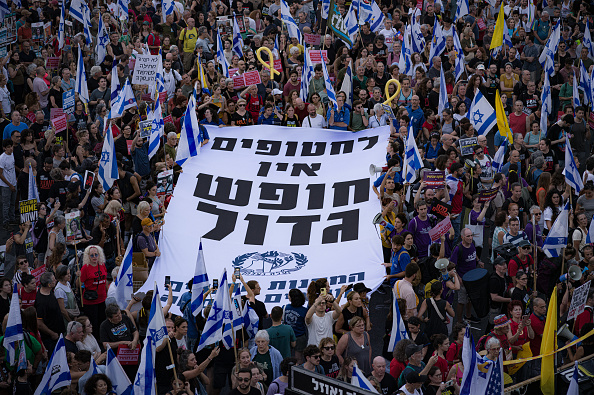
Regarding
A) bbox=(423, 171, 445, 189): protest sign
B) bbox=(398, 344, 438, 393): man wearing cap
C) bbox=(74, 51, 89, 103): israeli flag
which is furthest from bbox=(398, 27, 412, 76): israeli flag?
bbox=(398, 344, 438, 393): man wearing cap

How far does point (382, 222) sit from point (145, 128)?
17.0ft

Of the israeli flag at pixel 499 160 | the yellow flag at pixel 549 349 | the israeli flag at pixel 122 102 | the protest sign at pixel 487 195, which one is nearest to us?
the yellow flag at pixel 549 349

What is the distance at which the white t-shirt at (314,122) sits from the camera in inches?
724

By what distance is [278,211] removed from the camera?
15.7 m

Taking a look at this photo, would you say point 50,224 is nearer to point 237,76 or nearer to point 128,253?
point 128,253

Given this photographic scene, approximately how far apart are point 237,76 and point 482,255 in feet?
23.0

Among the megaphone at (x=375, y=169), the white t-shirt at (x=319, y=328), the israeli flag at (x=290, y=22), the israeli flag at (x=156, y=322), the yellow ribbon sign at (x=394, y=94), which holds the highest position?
the israeli flag at (x=290, y=22)

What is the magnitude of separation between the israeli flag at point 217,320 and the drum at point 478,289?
4.13 meters

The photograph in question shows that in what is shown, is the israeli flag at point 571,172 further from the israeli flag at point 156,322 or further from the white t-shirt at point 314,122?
the israeli flag at point 156,322

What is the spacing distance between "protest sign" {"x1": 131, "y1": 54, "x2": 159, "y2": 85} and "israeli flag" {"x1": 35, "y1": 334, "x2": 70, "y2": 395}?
10032 millimetres

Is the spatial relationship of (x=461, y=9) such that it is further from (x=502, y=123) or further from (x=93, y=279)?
(x=93, y=279)

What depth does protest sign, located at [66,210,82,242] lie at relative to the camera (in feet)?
44.4

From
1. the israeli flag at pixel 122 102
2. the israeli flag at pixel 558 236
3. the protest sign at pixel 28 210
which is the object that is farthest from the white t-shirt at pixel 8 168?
the israeli flag at pixel 558 236

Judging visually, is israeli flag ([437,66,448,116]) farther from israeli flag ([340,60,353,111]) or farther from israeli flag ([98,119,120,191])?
israeli flag ([98,119,120,191])
